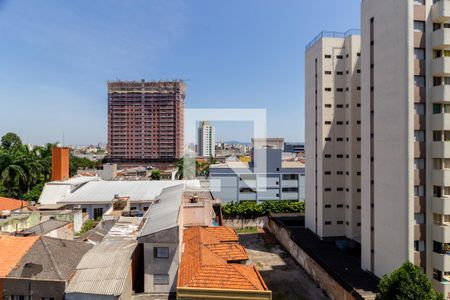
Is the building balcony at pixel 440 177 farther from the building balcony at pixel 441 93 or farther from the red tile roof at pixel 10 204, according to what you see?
the red tile roof at pixel 10 204

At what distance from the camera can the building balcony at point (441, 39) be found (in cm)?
1441

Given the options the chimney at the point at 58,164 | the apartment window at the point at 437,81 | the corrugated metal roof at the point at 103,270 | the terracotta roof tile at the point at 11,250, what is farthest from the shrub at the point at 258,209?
the chimney at the point at 58,164

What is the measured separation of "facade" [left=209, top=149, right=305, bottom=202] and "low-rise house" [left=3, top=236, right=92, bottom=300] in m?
26.5

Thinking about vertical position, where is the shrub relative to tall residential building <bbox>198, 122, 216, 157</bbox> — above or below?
below

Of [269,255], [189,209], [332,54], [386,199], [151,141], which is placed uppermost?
[332,54]

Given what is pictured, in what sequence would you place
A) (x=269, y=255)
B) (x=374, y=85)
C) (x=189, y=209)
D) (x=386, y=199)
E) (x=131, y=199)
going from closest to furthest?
(x=386, y=199) < (x=374, y=85) < (x=189, y=209) < (x=269, y=255) < (x=131, y=199)

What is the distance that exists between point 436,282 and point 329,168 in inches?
470

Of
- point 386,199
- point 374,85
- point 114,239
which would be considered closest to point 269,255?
point 386,199

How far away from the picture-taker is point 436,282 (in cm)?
1450

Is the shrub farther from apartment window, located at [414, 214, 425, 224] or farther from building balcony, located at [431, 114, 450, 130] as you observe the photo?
building balcony, located at [431, 114, 450, 130]

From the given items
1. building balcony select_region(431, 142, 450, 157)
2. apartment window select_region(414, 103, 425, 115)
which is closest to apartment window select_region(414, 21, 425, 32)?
apartment window select_region(414, 103, 425, 115)

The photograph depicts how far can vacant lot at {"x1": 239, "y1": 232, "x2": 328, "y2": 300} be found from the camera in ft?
59.4

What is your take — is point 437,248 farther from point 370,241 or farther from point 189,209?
point 189,209

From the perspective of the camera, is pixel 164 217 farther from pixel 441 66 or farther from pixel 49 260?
pixel 441 66
